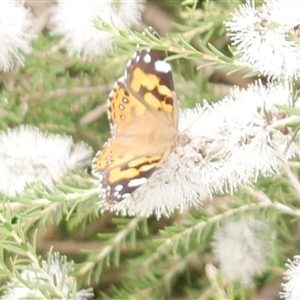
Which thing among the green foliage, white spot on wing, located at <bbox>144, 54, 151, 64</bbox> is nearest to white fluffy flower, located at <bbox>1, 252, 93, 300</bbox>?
the green foliage

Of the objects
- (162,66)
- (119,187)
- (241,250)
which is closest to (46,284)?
(119,187)

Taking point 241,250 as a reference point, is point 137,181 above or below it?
above

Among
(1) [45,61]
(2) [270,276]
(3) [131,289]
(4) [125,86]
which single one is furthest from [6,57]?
(2) [270,276]

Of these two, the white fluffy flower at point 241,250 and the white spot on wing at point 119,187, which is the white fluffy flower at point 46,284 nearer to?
the white spot on wing at point 119,187

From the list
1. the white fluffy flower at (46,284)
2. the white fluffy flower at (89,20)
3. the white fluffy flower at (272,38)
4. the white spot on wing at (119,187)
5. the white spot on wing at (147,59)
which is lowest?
the white fluffy flower at (46,284)

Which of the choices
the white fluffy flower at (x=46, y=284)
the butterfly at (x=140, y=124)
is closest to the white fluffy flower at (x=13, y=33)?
the butterfly at (x=140, y=124)

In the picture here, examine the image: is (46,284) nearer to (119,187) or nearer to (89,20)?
(119,187)
